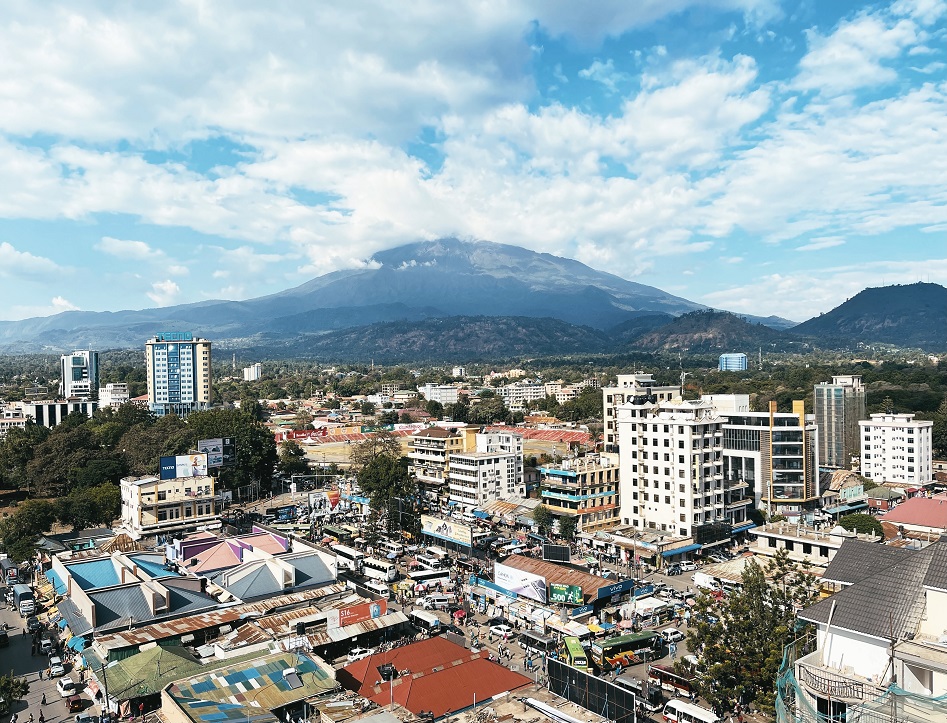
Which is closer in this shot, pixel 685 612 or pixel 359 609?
pixel 359 609

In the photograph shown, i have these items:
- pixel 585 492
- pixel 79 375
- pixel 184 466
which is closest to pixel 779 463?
pixel 585 492

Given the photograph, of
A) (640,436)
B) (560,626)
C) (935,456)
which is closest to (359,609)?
(560,626)

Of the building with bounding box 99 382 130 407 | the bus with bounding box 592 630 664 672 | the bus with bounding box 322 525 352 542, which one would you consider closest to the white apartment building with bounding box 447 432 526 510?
the bus with bounding box 322 525 352 542

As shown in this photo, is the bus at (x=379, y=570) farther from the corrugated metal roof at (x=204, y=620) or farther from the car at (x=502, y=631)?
the car at (x=502, y=631)

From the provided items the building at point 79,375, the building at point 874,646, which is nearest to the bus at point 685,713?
the building at point 874,646

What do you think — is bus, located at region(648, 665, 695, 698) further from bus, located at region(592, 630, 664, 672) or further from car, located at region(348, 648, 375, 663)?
car, located at region(348, 648, 375, 663)

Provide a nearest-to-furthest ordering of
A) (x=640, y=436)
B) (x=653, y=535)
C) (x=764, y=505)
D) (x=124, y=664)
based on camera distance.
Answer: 1. (x=124, y=664)
2. (x=653, y=535)
3. (x=640, y=436)
4. (x=764, y=505)

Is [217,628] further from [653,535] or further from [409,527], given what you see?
[653,535]
